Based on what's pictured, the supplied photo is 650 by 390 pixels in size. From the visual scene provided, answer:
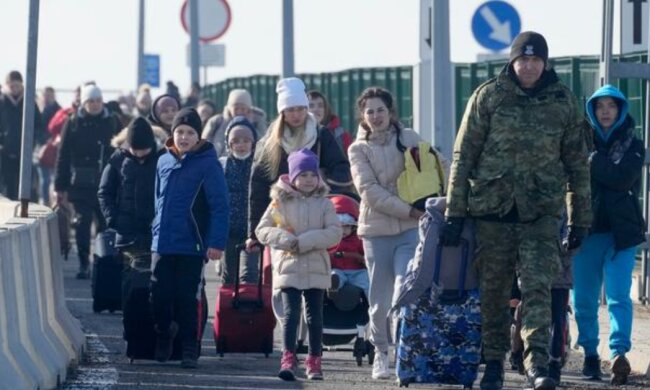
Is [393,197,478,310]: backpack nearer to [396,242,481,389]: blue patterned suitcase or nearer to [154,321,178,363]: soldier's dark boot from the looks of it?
[396,242,481,389]: blue patterned suitcase

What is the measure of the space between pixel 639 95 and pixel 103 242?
205 inches

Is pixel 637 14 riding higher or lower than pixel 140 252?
higher

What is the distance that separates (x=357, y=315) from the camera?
16.5 meters

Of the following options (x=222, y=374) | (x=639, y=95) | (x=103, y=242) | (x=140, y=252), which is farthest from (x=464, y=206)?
(x=639, y=95)

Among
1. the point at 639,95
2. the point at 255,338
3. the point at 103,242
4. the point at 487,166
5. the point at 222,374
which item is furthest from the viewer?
the point at 639,95

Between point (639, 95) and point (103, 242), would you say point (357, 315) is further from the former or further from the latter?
point (639, 95)

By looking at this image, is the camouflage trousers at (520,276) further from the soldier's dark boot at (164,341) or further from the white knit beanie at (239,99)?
the white knit beanie at (239,99)

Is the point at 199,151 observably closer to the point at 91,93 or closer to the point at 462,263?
the point at 462,263

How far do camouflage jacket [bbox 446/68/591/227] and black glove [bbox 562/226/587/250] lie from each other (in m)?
0.20

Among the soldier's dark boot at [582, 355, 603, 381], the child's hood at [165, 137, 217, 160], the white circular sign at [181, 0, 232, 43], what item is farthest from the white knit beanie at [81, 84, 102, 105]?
the white circular sign at [181, 0, 232, 43]

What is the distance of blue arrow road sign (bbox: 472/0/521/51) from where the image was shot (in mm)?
25641

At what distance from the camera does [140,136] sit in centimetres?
1700

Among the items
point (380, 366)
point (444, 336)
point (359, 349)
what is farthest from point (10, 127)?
point (444, 336)

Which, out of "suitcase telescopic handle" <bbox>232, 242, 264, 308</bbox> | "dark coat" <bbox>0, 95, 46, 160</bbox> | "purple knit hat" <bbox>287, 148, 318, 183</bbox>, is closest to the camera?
"purple knit hat" <bbox>287, 148, 318, 183</bbox>
